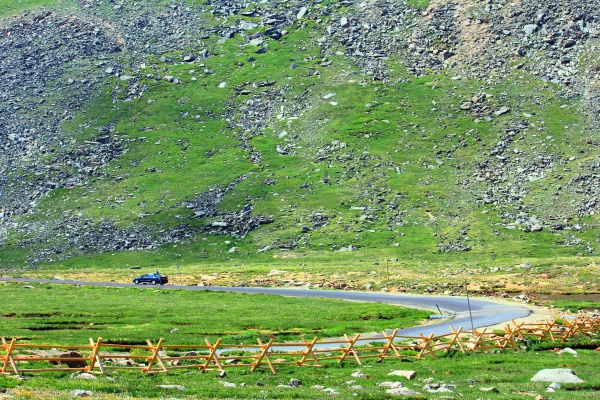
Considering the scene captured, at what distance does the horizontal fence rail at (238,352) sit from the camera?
111 ft

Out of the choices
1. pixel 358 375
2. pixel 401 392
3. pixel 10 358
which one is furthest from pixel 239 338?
pixel 10 358

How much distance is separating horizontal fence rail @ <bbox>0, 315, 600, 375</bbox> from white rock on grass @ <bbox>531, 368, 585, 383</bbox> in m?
8.55

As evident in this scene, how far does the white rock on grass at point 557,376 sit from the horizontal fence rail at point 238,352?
8.55 m

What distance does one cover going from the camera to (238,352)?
1783 inches

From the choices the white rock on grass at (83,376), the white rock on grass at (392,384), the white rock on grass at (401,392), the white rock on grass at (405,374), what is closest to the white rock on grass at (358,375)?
the white rock on grass at (405,374)

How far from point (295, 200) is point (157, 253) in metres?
35.4

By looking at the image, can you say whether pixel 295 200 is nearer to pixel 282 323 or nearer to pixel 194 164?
pixel 194 164

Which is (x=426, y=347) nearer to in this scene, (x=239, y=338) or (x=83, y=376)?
(x=239, y=338)

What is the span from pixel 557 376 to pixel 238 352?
19.9 metres

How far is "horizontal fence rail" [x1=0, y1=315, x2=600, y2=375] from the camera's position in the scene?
33734 millimetres

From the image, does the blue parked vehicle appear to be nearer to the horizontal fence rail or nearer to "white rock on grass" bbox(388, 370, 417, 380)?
the horizontal fence rail

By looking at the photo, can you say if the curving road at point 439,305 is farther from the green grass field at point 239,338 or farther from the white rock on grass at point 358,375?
the white rock on grass at point 358,375

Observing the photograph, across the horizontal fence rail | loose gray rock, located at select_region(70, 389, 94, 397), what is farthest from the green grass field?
the horizontal fence rail

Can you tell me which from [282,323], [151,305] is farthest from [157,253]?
[282,323]
